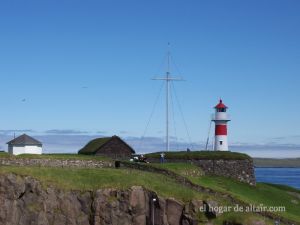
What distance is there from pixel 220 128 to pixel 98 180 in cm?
2710

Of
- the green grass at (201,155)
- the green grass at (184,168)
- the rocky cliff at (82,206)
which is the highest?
the green grass at (201,155)

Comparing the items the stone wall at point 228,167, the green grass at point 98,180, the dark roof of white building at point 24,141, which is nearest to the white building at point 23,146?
the dark roof of white building at point 24,141

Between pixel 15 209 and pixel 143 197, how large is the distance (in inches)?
376

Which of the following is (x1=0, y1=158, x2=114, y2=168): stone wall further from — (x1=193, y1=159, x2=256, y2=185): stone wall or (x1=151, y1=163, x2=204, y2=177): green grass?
(x1=193, y1=159, x2=256, y2=185): stone wall

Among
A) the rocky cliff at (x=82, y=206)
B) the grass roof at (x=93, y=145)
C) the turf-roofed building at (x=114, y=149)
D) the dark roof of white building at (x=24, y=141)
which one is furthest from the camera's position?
the grass roof at (x=93, y=145)

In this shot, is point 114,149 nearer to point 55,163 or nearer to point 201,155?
point 201,155

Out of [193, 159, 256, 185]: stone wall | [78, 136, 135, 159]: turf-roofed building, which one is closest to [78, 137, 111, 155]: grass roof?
[78, 136, 135, 159]: turf-roofed building

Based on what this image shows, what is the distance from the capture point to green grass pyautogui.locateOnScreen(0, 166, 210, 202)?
1791 inches

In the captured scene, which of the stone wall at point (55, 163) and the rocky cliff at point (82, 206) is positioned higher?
the stone wall at point (55, 163)

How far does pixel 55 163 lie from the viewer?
54875 mm

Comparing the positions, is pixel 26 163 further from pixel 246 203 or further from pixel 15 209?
pixel 246 203

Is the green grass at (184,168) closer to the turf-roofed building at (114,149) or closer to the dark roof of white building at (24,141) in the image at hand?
the turf-roofed building at (114,149)

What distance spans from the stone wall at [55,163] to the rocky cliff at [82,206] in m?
6.80

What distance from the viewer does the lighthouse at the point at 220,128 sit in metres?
70.0
